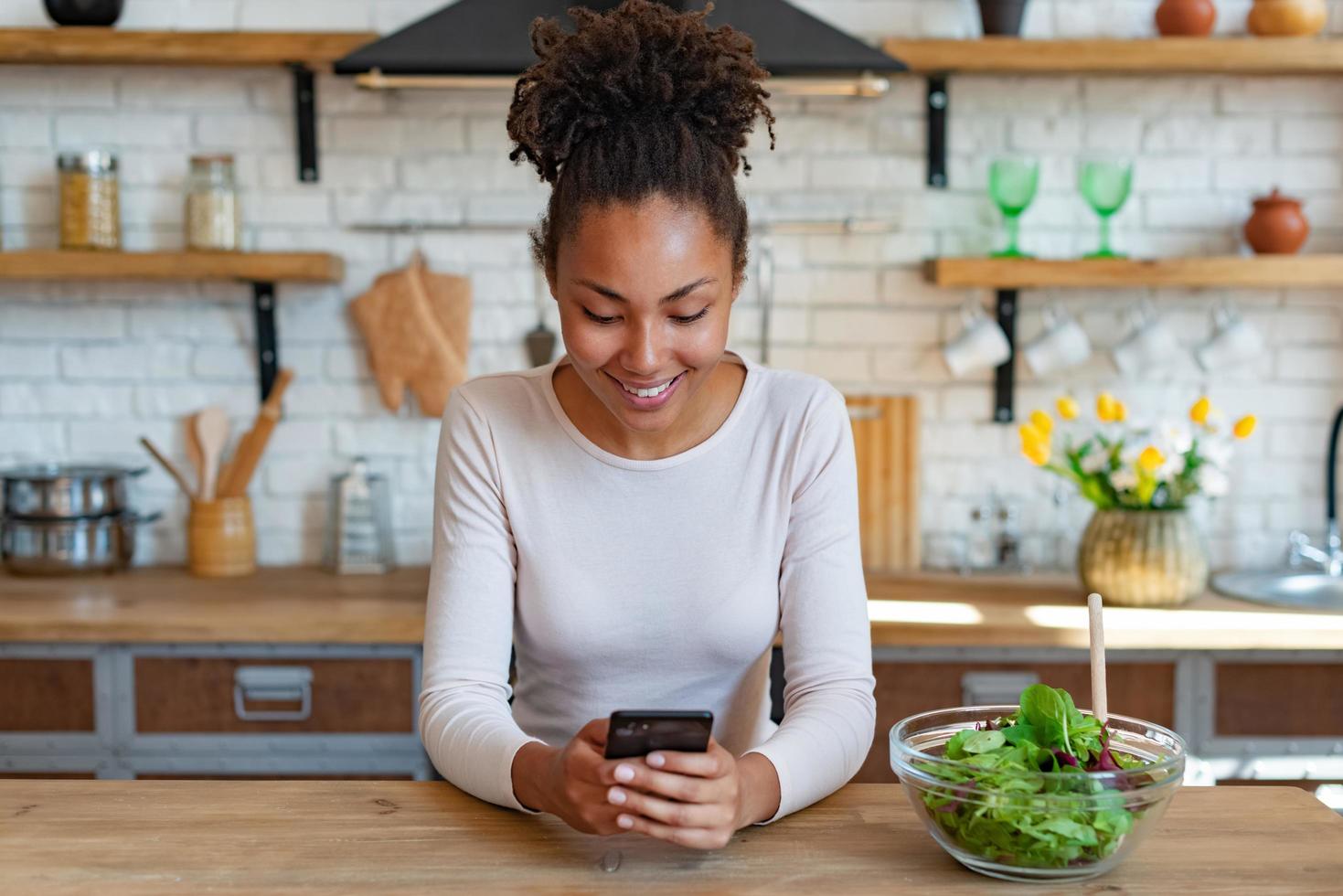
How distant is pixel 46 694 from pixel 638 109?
1.67 m

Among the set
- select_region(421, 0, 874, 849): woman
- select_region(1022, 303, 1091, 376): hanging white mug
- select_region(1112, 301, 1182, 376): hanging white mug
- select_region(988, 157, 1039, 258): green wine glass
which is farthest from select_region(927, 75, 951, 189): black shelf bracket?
select_region(421, 0, 874, 849): woman

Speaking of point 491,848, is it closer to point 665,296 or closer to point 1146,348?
point 665,296

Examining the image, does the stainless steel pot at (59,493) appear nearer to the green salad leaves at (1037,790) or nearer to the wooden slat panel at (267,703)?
the wooden slat panel at (267,703)

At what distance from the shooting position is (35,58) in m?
2.74

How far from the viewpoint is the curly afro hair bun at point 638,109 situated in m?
1.39

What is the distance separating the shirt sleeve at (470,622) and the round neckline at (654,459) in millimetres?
92

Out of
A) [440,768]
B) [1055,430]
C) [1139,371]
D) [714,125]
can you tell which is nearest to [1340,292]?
[1139,371]

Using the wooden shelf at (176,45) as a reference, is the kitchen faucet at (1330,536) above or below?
below

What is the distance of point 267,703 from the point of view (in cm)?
243

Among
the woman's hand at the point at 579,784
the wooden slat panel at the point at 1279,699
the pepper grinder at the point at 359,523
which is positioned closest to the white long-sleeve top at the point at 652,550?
the woman's hand at the point at 579,784

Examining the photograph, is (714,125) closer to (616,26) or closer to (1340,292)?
(616,26)

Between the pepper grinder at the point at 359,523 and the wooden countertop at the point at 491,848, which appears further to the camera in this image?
the pepper grinder at the point at 359,523

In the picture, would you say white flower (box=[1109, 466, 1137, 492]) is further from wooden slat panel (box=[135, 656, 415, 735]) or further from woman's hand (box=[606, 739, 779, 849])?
woman's hand (box=[606, 739, 779, 849])

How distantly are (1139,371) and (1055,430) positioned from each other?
0.22 metres
